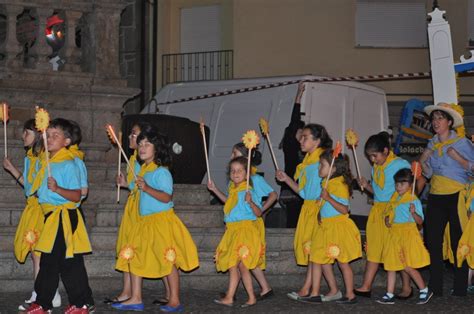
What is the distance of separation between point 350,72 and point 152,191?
13.4 metres

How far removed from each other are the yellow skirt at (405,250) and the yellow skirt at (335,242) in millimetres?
354

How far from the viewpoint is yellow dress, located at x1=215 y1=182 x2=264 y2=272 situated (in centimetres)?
995

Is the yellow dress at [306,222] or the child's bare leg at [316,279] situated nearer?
the child's bare leg at [316,279]

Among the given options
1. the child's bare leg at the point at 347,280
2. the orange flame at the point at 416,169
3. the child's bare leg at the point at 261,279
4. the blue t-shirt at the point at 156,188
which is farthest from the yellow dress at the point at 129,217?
the orange flame at the point at 416,169

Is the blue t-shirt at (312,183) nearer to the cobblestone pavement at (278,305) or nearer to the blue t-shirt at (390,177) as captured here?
the blue t-shirt at (390,177)

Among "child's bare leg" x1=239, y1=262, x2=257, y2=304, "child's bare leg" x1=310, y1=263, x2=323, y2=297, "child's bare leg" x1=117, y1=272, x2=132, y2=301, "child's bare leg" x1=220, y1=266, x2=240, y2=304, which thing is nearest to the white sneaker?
"child's bare leg" x1=117, y1=272, x2=132, y2=301

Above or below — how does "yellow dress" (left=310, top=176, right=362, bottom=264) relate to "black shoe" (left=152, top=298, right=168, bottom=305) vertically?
above

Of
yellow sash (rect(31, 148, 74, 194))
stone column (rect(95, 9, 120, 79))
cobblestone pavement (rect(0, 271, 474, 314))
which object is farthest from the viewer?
stone column (rect(95, 9, 120, 79))

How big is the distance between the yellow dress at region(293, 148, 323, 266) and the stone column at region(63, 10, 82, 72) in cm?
357

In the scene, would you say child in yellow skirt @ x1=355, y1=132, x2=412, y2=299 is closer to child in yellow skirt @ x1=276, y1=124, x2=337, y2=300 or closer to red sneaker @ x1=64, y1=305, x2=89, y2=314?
child in yellow skirt @ x1=276, y1=124, x2=337, y2=300

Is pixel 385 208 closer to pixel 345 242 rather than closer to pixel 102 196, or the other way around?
pixel 345 242

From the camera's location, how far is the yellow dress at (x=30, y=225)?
928 centimetres

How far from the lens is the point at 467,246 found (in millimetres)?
10562

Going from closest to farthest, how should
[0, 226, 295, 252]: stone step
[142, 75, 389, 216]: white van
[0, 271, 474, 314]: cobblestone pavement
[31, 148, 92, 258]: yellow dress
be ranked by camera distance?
[31, 148, 92, 258]: yellow dress, [0, 271, 474, 314]: cobblestone pavement, [0, 226, 295, 252]: stone step, [142, 75, 389, 216]: white van
